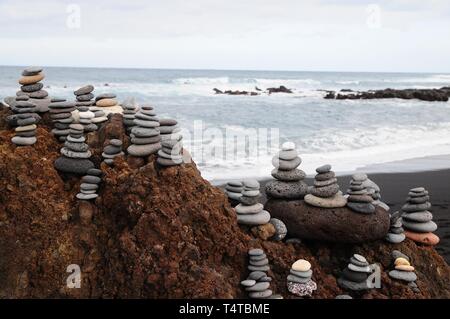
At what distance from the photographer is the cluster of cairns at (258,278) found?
532cm

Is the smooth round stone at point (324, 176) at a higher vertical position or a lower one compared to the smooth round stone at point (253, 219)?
higher

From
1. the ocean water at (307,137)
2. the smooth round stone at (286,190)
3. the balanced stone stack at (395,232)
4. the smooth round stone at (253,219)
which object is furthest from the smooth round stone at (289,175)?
the ocean water at (307,137)

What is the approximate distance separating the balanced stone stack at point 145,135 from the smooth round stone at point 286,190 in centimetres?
165

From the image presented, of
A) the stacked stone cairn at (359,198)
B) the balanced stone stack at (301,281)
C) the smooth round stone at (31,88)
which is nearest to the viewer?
the balanced stone stack at (301,281)

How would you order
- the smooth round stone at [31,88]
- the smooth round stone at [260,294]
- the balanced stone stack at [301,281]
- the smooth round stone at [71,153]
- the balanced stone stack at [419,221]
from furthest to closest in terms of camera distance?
the smooth round stone at [31,88] → the balanced stone stack at [419,221] → the smooth round stone at [71,153] → the balanced stone stack at [301,281] → the smooth round stone at [260,294]

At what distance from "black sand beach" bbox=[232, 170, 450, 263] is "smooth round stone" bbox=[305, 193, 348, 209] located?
343 cm

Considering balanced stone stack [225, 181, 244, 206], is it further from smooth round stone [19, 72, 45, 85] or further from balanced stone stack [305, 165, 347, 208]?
smooth round stone [19, 72, 45, 85]

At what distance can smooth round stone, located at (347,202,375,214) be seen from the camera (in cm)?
636

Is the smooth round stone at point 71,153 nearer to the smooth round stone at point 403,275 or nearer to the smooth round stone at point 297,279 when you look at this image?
the smooth round stone at point 297,279

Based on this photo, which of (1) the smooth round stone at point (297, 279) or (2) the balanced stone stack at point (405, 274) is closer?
(1) the smooth round stone at point (297, 279)

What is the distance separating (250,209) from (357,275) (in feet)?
4.71

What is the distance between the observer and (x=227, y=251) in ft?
18.3

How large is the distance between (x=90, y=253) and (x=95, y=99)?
9.38ft
